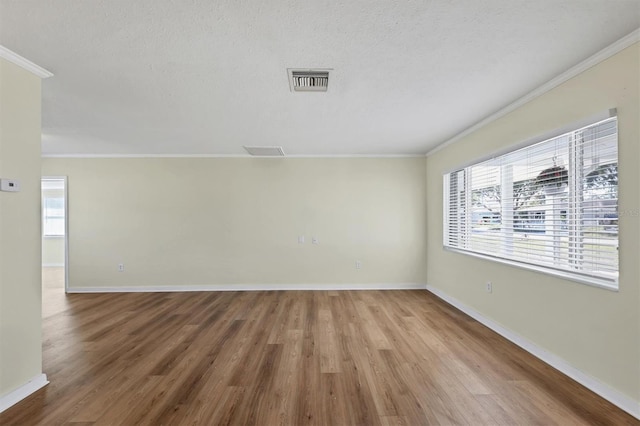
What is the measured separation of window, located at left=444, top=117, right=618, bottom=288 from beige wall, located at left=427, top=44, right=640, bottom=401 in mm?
Result: 100

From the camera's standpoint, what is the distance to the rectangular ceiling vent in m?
2.03

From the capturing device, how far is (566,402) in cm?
180

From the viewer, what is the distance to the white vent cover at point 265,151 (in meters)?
4.16

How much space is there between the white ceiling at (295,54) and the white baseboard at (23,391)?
93.0 inches

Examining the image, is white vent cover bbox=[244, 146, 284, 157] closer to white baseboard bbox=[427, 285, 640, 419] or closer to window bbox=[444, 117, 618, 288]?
window bbox=[444, 117, 618, 288]

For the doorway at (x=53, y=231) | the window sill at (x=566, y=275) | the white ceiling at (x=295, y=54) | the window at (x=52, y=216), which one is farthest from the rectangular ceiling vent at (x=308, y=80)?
the window at (x=52, y=216)

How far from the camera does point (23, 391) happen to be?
1.88 meters

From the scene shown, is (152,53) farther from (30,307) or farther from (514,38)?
(514,38)

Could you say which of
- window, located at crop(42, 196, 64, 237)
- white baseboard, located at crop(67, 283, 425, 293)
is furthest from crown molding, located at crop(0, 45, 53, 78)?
window, located at crop(42, 196, 64, 237)

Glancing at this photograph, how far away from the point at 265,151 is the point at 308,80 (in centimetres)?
236

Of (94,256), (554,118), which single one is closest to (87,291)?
(94,256)

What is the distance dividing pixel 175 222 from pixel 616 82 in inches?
220

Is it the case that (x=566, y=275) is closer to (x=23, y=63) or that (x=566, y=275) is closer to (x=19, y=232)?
(x=19, y=232)

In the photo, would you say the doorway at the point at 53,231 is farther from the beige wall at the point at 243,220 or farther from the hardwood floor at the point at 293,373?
the hardwood floor at the point at 293,373
